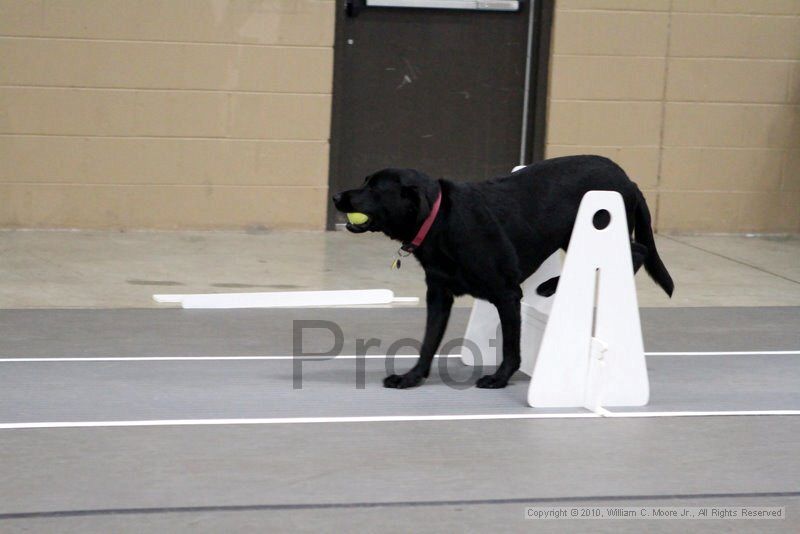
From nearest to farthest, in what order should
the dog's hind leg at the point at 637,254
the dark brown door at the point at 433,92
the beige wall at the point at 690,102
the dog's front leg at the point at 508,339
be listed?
1. the dog's front leg at the point at 508,339
2. the dog's hind leg at the point at 637,254
3. the dark brown door at the point at 433,92
4. the beige wall at the point at 690,102

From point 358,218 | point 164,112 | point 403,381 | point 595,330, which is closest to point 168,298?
point 403,381

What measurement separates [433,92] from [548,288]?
4343mm

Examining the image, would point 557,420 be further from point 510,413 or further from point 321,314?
point 321,314

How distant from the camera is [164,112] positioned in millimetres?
8398

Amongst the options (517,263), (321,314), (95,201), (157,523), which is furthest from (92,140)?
(157,523)

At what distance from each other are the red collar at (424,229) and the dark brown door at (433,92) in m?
4.56

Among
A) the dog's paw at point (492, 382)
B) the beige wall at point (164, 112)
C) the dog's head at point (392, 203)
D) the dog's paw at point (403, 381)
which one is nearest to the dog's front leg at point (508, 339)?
the dog's paw at point (492, 382)

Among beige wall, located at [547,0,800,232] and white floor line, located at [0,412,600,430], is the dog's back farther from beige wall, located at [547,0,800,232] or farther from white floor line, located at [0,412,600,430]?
beige wall, located at [547,0,800,232]

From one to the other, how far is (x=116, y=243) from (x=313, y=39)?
218cm

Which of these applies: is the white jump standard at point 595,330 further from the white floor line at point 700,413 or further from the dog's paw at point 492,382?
the dog's paw at point 492,382

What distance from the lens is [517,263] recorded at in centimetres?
436

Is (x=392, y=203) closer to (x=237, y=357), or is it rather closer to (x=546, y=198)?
(x=546, y=198)

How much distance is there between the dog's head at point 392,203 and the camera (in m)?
4.14

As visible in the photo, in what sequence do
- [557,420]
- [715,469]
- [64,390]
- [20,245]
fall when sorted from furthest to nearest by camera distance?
[20,245] → [64,390] → [557,420] → [715,469]
